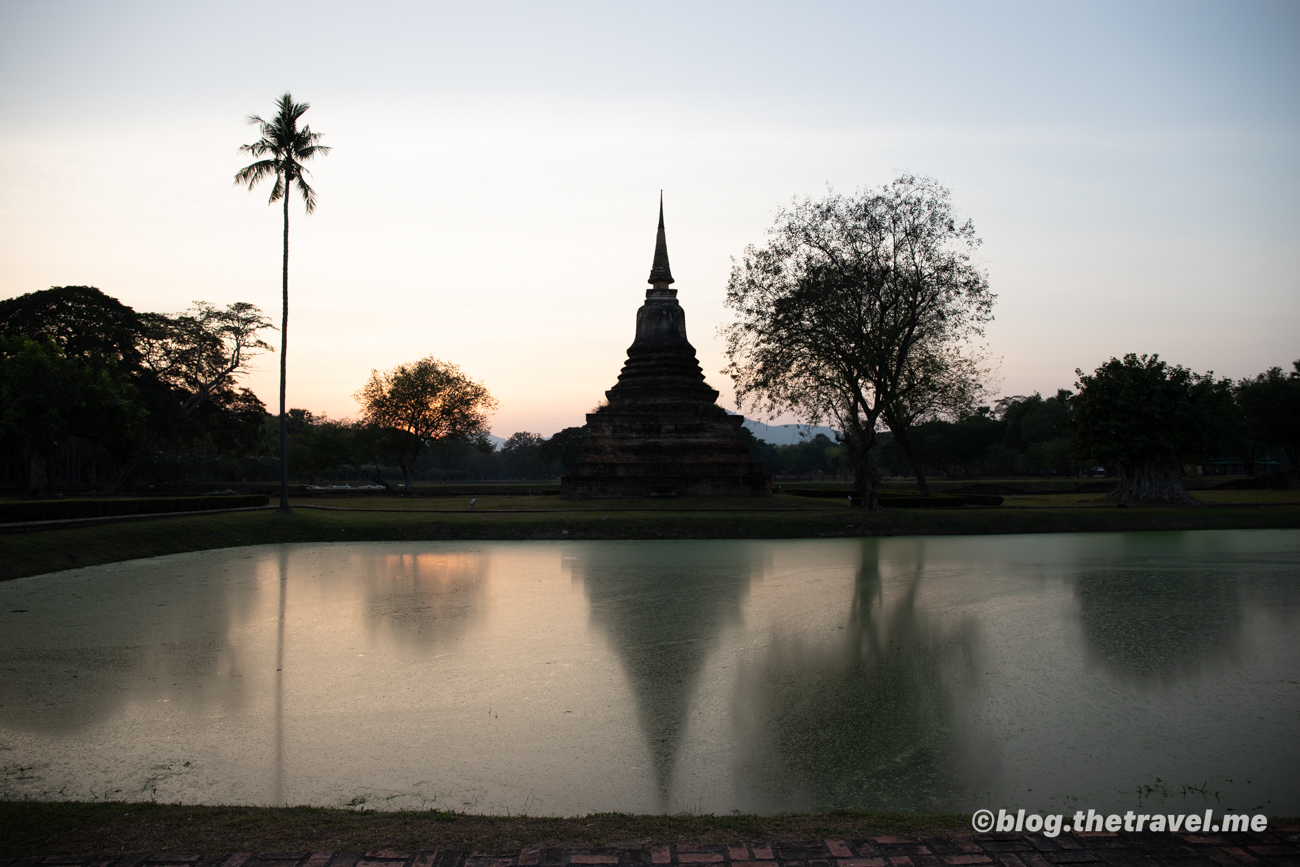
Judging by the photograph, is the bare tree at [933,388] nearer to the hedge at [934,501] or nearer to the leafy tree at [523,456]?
the hedge at [934,501]

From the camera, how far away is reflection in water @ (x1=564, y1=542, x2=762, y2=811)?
6023 millimetres

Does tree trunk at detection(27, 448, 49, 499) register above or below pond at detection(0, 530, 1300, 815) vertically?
above

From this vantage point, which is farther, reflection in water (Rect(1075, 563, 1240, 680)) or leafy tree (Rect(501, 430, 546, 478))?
leafy tree (Rect(501, 430, 546, 478))

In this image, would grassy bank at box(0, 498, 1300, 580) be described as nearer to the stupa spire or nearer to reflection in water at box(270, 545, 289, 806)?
reflection in water at box(270, 545, 289, 806)

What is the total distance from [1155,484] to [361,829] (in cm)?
3306

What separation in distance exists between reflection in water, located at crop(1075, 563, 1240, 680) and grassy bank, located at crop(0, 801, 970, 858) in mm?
4592

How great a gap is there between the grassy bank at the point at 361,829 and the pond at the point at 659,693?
39cm

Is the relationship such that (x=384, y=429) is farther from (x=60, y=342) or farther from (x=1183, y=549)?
(x=1183, y=549)

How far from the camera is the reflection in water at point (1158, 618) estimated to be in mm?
7625

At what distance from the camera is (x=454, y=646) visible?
27.5 ft

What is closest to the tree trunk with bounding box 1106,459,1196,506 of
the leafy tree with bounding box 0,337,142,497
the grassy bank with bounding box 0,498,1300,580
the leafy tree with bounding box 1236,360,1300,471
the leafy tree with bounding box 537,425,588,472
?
the grassy bank with bounding box 0,498,1300,580

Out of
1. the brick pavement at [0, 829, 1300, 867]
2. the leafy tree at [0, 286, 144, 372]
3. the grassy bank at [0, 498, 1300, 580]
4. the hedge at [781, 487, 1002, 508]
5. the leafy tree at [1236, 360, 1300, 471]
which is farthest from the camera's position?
the leafy tree at [1236, 360, 1300, 471]

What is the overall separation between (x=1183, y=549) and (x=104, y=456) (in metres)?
48.0

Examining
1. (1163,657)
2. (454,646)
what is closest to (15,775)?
(454,646)
